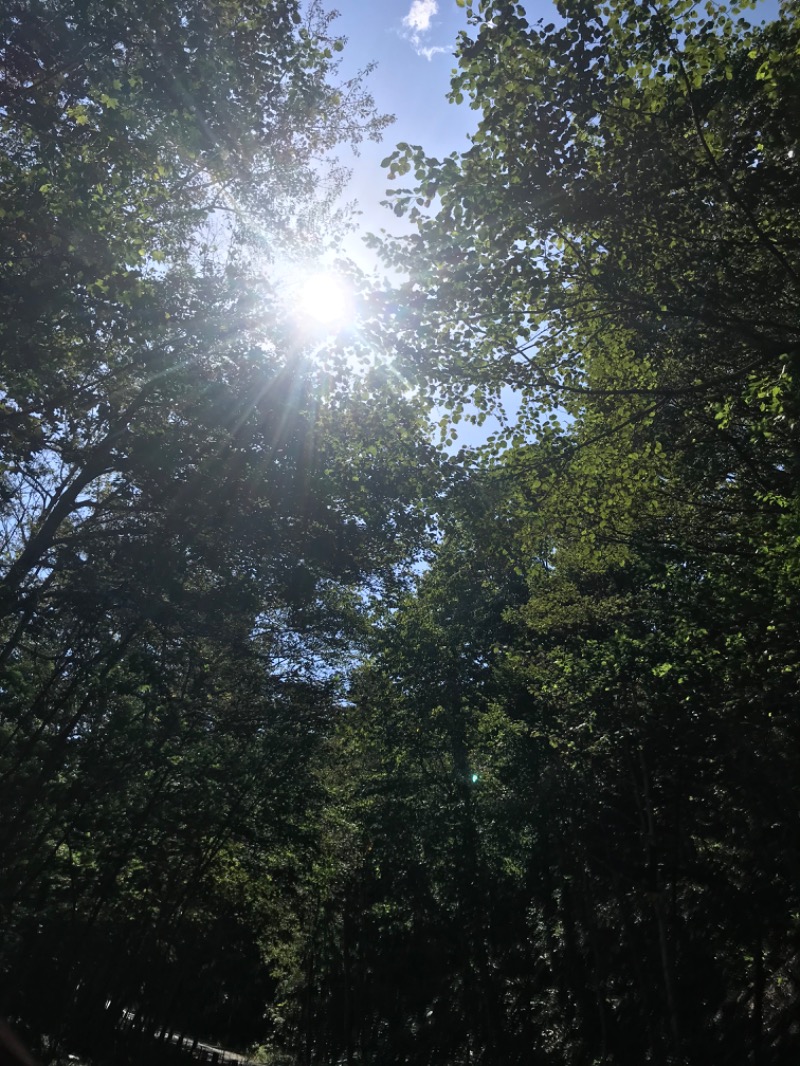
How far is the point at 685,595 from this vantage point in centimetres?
1296

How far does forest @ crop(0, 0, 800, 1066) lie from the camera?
757cm

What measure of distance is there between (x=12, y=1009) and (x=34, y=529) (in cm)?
1816

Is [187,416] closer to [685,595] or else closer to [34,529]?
[34,529]

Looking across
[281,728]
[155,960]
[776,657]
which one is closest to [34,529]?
[281,728]

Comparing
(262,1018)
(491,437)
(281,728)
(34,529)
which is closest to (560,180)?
(491,437)

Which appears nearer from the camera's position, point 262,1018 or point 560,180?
point 560,180

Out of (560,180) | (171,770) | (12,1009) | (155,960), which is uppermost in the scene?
(560,180)

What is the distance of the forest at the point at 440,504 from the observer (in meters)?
7.57

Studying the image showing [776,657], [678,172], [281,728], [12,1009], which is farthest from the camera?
[12,1009]

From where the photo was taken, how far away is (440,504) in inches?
374

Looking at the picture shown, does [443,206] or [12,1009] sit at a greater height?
[443,206]

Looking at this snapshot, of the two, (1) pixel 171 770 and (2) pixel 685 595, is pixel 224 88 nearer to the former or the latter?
(2) pixel 685 595

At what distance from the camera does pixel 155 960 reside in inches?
1195

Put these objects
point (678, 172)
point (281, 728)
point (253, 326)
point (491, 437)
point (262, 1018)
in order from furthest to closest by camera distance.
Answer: point (262, 1018) < point (281, 728) < point (253, 326) < point (491, 437) < point (678, 172)
